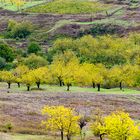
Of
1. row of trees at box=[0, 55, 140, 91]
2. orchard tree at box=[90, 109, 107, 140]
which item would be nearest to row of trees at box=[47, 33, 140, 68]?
row of trees at box=[0, 55, 140, 91]

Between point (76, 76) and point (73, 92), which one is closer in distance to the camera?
point (73, 92)

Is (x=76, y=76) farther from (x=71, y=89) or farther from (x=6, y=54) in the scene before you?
(x=6, y=54)

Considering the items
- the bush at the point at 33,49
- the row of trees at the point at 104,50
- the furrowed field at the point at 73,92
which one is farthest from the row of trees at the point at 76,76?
the bush at the point at 33,49

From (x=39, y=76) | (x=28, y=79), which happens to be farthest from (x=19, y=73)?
(x=28, y=79)

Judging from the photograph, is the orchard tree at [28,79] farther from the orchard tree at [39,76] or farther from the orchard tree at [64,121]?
the orchard tree at [64,121]

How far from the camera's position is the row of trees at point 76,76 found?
398 ft

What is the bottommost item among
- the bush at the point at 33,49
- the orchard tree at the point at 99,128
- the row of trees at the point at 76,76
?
the bush at the point at 33,49

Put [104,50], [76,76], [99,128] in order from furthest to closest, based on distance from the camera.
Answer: [104,50] → [76,76] → [99,128]

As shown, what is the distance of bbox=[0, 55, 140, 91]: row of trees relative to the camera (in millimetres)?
121194

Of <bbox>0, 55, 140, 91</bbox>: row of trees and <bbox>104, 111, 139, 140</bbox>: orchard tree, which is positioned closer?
<bbox>104, 111, 139, 140</bbox>: orchard tree

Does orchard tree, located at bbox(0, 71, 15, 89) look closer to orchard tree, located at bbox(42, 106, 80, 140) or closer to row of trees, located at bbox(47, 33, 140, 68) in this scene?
row of trees, located at bbox(47, 33, 140, 68)

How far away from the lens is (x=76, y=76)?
127438 millimetres

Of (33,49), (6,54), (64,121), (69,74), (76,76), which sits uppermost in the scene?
(64,121)

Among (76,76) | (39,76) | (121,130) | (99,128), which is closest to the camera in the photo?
(121,130)
